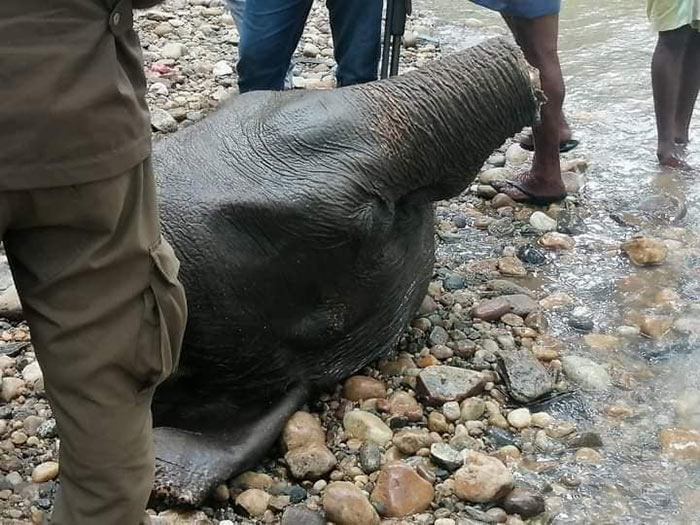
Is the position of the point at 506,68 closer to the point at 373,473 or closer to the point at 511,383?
the point at 511,383

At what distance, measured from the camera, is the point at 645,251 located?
164 inches

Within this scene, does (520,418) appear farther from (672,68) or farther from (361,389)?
(672,68)

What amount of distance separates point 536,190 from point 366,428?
213 cm

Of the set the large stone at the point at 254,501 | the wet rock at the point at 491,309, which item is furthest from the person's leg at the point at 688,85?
the large stone at the point at 254,501

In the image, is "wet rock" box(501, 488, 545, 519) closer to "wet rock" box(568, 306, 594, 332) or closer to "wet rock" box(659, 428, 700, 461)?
"wet rock" box(659, 428, 700, 461)

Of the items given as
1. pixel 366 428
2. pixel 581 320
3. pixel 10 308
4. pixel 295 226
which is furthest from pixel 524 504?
pixel 10 308

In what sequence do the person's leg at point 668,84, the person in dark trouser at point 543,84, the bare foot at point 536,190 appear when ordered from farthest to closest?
the person's leg at point 668,84, the bare foot at point 536,190, the person in dark trouser at point 543,84

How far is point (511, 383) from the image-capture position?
3.20 m

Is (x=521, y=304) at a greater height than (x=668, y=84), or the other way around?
(x=668, y=84)

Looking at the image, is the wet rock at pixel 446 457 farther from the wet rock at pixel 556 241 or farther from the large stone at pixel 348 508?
the wet rock at pixel 556 241

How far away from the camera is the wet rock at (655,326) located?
3.64 metres

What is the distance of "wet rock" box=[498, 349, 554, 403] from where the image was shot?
3.17 meters

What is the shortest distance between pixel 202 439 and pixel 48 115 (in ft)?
4.44

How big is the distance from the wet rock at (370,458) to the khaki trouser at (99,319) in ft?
2.95
